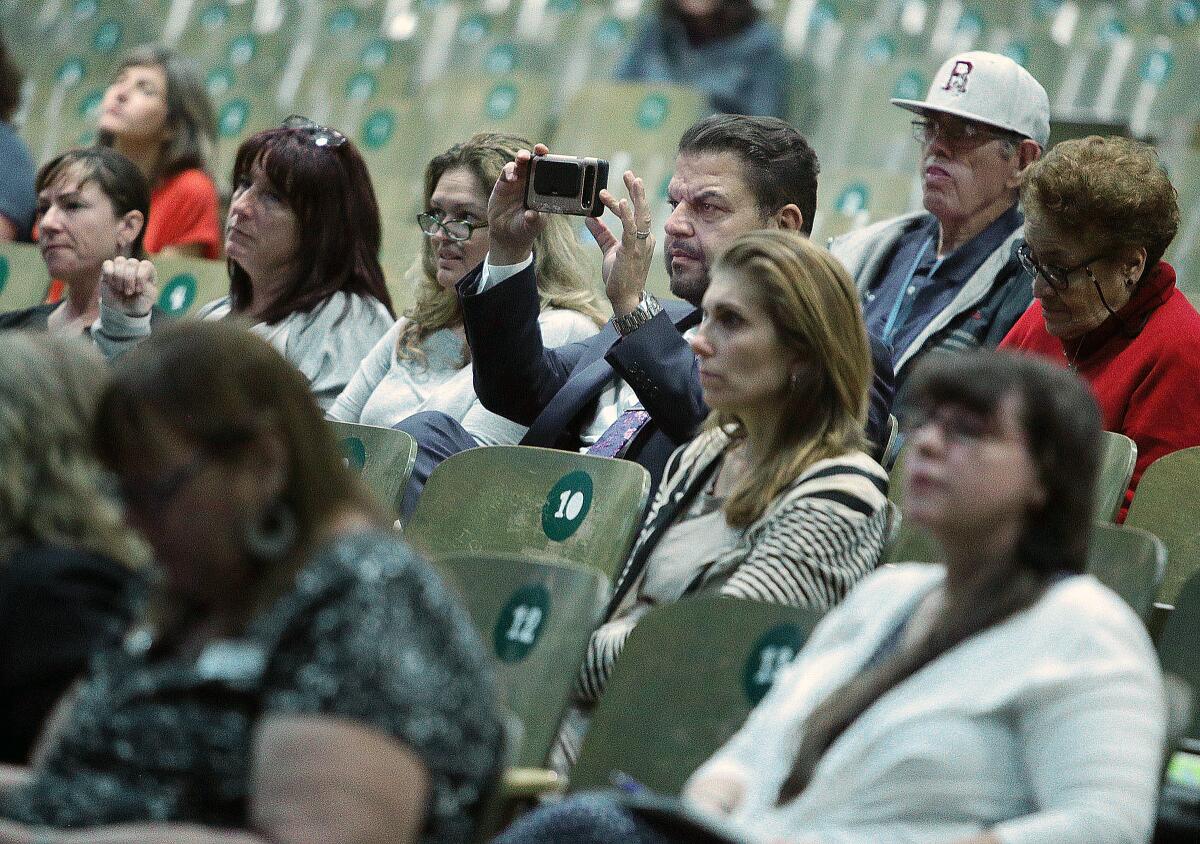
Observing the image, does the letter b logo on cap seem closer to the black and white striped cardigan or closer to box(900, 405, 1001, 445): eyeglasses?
the black and white striped cardigan

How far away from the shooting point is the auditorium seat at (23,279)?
4516mm

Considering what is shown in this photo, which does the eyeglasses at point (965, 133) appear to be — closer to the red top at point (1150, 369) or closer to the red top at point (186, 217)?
the red top at point (1150, 369)

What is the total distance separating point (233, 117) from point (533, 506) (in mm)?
3922

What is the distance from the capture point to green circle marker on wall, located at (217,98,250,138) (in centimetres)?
607

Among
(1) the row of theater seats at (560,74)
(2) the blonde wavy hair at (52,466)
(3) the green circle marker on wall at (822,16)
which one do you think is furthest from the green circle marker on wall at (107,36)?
(2) the blonde wavy hair at (52,466)

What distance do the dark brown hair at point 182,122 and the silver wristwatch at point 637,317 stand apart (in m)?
2.67

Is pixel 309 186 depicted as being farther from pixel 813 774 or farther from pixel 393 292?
pixel 813 774

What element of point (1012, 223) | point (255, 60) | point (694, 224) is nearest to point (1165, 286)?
point (1012, 223)

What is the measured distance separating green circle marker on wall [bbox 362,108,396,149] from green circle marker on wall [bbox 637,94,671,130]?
93 centimetres

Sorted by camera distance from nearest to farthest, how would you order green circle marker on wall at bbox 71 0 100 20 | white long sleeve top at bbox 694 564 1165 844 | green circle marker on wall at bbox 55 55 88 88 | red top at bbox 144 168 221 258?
white long sleeve top at bbox 694 564 1165 844
red top at bbox 144 168 221 258
green circle marker on wall at bbox 55 55 88 88
green circle marker on wall at bbox 71 0 100 20

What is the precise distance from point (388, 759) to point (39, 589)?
0.49 meters

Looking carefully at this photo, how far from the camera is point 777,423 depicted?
222cm

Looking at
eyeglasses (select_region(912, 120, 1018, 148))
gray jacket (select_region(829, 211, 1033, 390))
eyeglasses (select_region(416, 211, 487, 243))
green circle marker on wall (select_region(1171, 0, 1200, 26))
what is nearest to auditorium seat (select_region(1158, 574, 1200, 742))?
gray jacket (select_region(829, 211, 1033, 390))

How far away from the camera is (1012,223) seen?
3.38 meters
